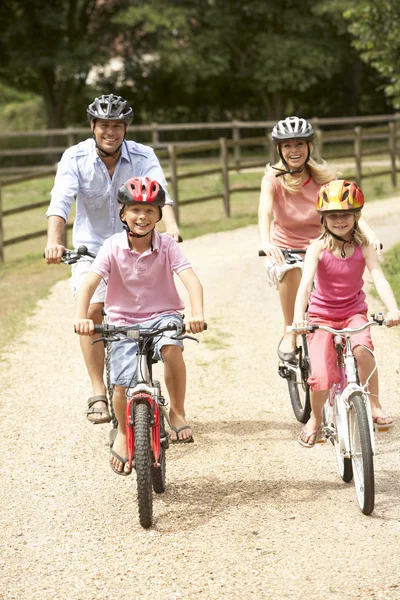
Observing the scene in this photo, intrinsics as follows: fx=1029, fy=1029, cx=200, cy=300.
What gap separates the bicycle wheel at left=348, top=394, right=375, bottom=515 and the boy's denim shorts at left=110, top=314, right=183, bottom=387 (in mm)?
988

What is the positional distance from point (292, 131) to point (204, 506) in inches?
94.6

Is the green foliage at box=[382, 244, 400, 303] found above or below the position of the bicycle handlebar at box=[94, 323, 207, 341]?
below

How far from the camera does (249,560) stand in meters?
4.64

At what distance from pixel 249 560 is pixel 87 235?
2.60 metres

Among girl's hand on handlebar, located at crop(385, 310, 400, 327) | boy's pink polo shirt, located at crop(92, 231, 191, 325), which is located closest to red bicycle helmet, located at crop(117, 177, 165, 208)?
boy's pink polo shirt, located at crop(92, 231, 191, 325)

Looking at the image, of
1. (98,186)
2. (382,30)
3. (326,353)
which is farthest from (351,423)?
(382,30)

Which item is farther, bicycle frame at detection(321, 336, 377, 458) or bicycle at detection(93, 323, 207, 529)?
bicycle frame at detection(321, 336, 377, 458)

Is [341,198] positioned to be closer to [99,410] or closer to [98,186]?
[98,186]

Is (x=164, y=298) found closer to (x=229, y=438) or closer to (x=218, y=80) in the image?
(x=229, y=438)

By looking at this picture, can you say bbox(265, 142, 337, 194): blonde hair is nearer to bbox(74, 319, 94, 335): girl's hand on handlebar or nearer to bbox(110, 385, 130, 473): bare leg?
bbox(110, 385, 130, 473): bare leg

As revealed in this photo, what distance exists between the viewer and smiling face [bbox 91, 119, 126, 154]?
6.17 metres

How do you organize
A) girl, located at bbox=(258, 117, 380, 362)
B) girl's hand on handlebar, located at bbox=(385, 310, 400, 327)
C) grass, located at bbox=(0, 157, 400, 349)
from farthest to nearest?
grass, located at bbox=(0, 157, 400, 349) < girl, located at bbox=(258, 117, 380, 362) < girl's hand on handlebar, located at bbox=(385, 310, 400, 327)

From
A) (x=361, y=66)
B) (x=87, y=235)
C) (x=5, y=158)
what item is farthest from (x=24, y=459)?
(x=361, y=66)

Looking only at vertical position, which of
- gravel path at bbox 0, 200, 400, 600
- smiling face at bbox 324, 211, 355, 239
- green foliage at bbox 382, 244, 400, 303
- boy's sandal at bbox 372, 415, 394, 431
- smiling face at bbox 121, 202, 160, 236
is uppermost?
smiling face at bbox 121, 202, 160, 236
